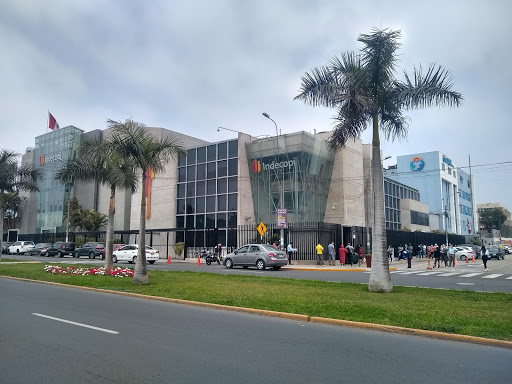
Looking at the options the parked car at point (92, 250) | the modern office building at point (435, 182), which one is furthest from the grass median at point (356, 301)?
the modern office building at point (435, 182)

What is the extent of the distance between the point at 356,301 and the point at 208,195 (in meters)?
34.1

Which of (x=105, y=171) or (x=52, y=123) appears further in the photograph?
(x=52, y=123)

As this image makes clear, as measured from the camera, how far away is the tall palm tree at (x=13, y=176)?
104 ft

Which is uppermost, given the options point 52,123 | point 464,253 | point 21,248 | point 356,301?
point 52,123

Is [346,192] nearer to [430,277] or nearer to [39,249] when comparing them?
[430,277]

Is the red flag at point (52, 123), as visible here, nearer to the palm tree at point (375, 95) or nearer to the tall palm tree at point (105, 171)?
the tall palm tree at point (105, 171)

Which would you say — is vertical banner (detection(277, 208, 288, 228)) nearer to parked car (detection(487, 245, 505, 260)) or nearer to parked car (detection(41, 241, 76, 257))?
parked car (detection(41, 241, 76, 257))

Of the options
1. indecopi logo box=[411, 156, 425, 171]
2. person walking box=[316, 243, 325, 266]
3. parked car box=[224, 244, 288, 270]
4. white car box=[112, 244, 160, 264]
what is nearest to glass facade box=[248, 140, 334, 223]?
person walking box=[316, 243, 325, 266]

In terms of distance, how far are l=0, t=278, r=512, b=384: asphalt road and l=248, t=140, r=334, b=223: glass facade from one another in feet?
100.0

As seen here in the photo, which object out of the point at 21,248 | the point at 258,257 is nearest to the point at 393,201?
the point at 258,257

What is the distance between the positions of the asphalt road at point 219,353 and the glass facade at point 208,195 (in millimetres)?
31339

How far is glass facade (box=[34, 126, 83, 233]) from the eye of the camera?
59.4 meters

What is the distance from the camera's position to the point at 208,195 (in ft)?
147

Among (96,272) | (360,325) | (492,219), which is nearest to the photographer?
(360,325)
